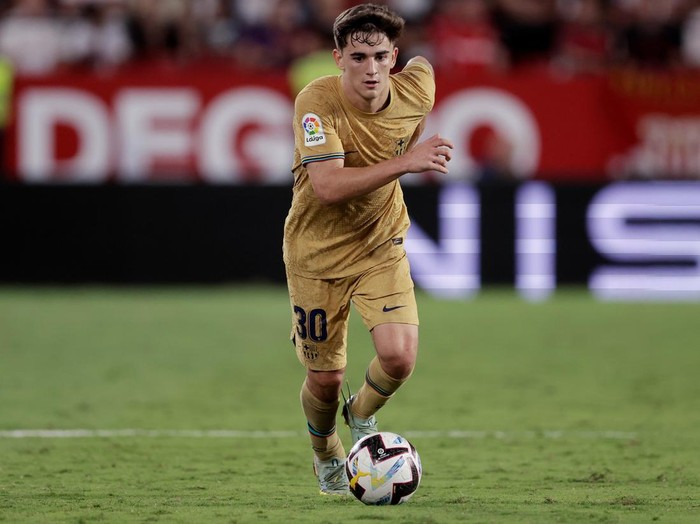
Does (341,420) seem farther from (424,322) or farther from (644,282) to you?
(644,282)

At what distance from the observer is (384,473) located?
5.69 meters

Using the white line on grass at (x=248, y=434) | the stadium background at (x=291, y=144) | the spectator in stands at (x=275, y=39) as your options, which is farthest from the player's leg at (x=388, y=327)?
the spectator in stands at (x=275, y=39)

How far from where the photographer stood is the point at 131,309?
46.3 ft

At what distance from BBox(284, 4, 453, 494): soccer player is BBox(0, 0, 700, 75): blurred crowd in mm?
10247

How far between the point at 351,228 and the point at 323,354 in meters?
0.59

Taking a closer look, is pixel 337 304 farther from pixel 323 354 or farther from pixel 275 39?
pixel 275 39

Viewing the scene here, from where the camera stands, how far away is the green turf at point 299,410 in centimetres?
580

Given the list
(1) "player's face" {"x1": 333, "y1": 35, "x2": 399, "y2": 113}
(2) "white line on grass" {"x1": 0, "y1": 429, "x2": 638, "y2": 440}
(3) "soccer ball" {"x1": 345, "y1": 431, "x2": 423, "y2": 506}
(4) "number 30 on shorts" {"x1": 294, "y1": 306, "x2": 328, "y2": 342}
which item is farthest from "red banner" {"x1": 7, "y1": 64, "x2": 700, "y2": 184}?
(3) "soccer ball" {"x1": 345, "y1": 431, "x2": 423, "y2": 506}

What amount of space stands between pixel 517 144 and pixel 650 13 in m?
2.66

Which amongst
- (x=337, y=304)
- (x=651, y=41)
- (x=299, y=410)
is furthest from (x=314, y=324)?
(x=651, y=41)

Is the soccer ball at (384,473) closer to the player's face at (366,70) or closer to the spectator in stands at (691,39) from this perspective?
the player's face at (366,70)

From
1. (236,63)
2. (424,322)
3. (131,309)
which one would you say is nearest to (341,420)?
(424,322)

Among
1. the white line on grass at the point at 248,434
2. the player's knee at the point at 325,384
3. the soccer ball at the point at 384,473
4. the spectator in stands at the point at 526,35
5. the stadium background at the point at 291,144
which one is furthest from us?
the spectator in stands at the point at 526,35

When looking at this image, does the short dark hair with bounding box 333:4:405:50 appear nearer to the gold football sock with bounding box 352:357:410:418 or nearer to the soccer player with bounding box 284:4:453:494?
the soccer player with bounding box 284:4:453:494
